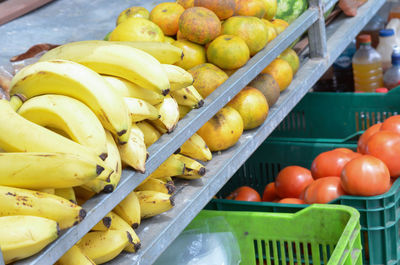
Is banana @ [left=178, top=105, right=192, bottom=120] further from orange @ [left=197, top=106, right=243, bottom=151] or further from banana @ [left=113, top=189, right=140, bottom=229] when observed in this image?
banana @ [left=113, top=189, right=140, bottom=229]

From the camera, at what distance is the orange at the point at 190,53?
182cm

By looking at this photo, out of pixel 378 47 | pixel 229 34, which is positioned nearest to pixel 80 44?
pixel 229 34

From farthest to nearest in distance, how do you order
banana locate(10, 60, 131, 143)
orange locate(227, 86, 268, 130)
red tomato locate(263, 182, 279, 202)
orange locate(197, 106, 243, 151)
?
red tomato locate(263, 182, 279, 202) → orange locate(227, 86, 268, 130) → orange locate(197, 106, 243, 151) → banana locate(10, 60, 131, 143)

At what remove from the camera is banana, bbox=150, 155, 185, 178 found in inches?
57.8

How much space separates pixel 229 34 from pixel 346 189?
691 mm

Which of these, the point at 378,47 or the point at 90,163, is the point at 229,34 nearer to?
the point at 90,163

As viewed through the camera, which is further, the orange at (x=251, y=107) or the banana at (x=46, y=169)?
the orange at (x=251, y=107)

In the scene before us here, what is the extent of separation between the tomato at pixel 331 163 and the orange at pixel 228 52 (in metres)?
0.69

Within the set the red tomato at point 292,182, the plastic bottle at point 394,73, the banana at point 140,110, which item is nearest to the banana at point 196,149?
the banana at point 140,110

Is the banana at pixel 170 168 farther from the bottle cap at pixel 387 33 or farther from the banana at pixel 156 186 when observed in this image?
the bottle cap at pixel 387 33

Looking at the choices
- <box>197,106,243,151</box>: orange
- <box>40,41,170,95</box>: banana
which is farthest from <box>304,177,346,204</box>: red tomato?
<box>40,41,170,95</box>: banana

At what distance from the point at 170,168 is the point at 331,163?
3.29 ft

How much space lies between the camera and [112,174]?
1126mm

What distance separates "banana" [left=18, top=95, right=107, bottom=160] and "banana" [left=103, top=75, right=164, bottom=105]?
159 millimetres
